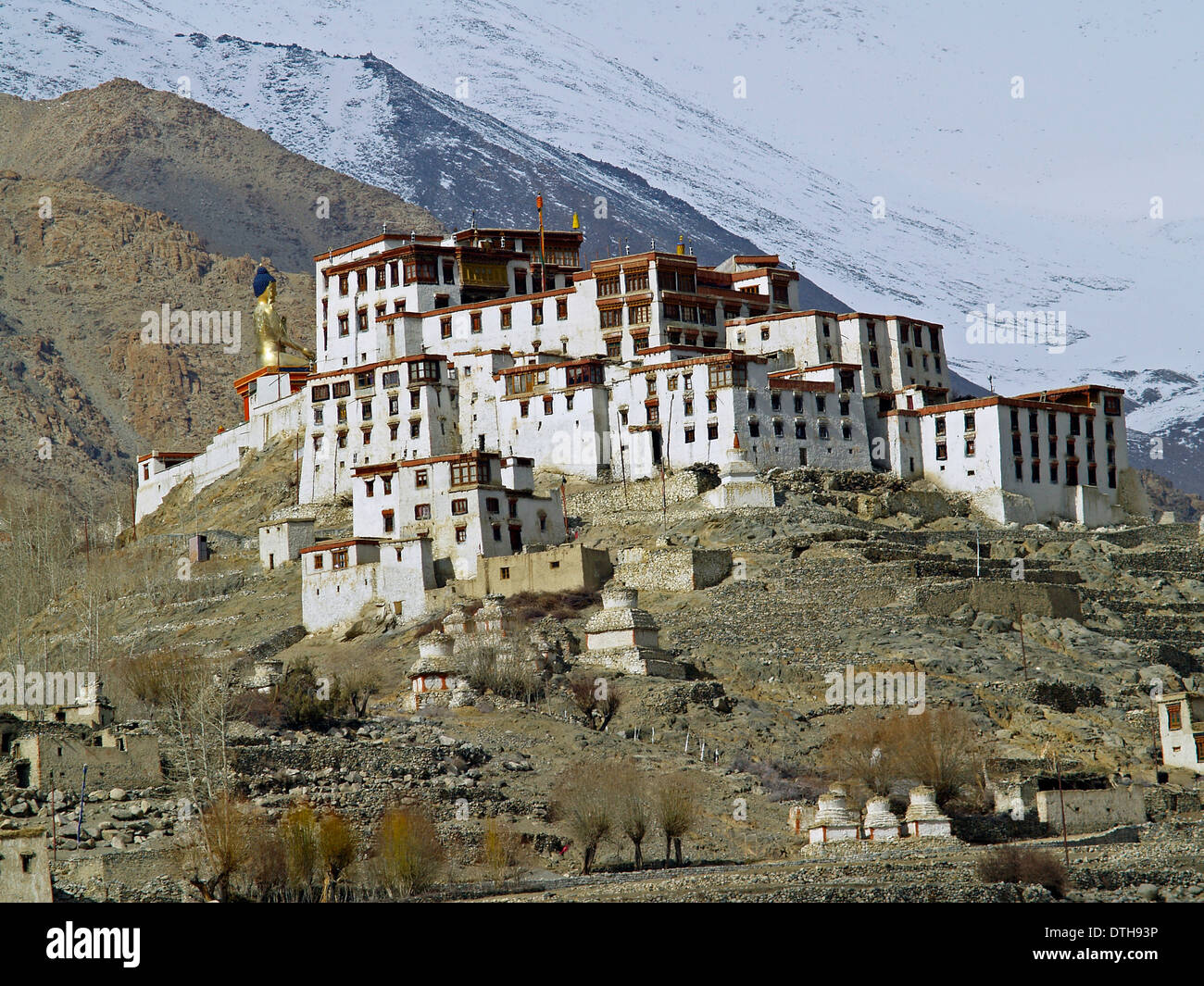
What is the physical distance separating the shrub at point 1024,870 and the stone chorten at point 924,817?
469 cm

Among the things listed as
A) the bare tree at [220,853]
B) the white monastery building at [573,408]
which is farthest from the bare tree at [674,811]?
the white monastery building at [573,408]

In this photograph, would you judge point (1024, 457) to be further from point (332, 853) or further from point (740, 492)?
point (332, 853)

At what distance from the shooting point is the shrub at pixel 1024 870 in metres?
43.4

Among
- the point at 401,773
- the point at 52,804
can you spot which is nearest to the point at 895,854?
the point at 401,773

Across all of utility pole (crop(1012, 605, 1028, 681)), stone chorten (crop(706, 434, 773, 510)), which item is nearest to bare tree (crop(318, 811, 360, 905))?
utility pole (crop(1012, 605, 1028, 681))

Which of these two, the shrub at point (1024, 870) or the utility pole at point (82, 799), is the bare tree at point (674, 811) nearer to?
the shrub at point (1024, 870)

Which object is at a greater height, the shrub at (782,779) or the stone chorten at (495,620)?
the stone chorten at (495,620)

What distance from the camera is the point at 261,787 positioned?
165ft

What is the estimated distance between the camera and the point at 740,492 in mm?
83000
